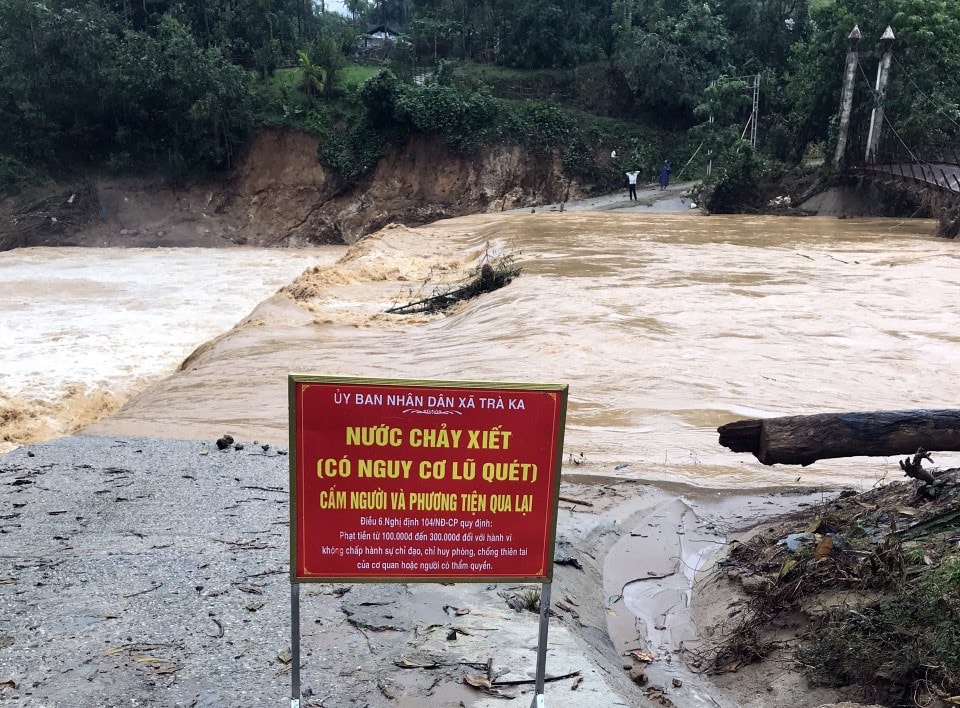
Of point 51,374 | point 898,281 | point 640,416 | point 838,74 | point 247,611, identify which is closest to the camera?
point 247,611

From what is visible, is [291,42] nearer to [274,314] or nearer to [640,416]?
[274,314]

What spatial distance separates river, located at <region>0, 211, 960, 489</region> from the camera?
26.3 feet

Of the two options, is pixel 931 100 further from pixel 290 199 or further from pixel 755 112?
pixel 290 199

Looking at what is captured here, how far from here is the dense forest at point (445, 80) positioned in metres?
32.3

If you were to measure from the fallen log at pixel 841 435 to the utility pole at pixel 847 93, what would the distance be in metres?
24.4

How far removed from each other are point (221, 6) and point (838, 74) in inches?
1053

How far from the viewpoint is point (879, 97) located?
25.9 meters

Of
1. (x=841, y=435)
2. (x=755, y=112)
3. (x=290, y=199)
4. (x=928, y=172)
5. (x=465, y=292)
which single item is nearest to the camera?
(x=841, y=435)

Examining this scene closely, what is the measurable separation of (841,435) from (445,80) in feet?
118

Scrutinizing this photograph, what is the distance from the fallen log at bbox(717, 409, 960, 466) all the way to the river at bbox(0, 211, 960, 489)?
1.75 meters

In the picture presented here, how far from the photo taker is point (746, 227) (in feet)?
82.2

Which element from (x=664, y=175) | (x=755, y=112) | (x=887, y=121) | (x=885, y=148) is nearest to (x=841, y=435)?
(x=887, y=121)

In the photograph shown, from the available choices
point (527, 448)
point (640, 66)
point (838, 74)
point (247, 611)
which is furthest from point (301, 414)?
point (640, 66)

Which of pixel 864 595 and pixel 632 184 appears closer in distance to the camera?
pixel 864 595
